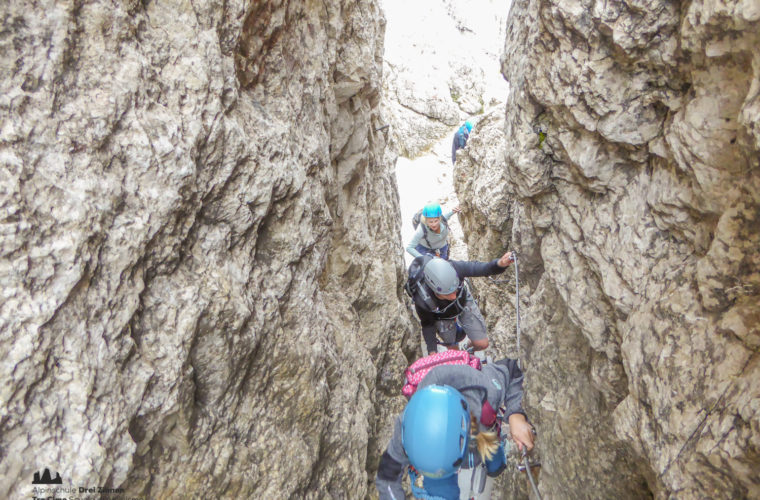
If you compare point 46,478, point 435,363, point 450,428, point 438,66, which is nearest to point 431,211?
point 435,363

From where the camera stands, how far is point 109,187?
6.96 ft

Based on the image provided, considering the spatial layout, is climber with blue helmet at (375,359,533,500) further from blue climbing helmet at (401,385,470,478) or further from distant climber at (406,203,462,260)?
distant climber at (406,203,462,260)

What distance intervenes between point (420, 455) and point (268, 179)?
2603mm

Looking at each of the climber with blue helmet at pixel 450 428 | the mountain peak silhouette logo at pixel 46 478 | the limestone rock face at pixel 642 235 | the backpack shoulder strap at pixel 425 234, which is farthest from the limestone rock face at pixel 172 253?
the backpack shoulder strap at pixel 425 234

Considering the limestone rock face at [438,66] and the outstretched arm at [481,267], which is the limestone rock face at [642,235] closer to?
the outstretched arm at [481,267]

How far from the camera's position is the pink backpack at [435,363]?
434 centimetres

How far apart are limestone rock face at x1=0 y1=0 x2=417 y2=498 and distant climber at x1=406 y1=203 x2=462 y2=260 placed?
381 centimetres

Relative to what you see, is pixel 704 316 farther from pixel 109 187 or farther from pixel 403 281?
pixel 403 281

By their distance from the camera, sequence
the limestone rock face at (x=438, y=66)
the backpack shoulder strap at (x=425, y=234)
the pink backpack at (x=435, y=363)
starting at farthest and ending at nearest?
the limestone rock face at (x=438, y=66) < the backpack shoulder strap at (x=425, y=234) < the pink backpack at (x=435, y=363)

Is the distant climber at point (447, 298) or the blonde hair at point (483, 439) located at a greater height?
the distant climber at point (447, 298)

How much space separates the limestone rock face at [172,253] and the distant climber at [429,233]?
150 inches

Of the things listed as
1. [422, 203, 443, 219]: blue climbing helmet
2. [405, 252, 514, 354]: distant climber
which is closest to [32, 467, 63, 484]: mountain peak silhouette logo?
[405, 252, 514, 354]: distant climber

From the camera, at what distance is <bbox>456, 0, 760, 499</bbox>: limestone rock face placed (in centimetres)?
215

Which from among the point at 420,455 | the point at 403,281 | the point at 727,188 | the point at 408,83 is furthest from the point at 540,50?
the point at 408,83
